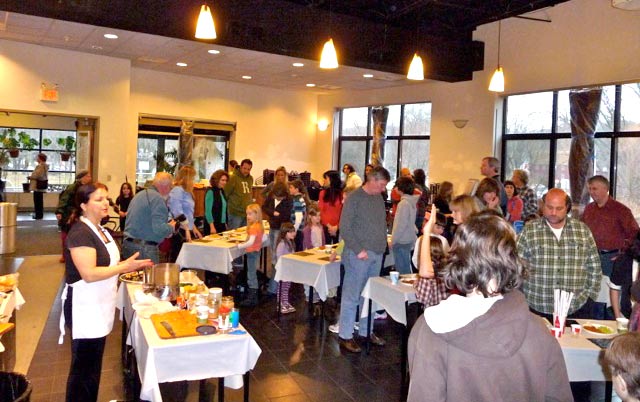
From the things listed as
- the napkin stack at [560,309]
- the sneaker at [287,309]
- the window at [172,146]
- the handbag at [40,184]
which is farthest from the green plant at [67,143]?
the napkin stack at [560,309]

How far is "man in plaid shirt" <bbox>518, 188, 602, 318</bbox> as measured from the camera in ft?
10.9

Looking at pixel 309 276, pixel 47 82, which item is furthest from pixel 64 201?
pixel 309 276

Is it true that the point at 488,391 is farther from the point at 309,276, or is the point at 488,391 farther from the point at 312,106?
the point at 312,106

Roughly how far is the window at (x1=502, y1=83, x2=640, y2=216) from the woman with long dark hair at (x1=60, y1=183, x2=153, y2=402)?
7.55 meters

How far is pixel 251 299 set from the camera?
248 inches

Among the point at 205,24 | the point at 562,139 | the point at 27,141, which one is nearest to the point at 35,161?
the point at 27,141

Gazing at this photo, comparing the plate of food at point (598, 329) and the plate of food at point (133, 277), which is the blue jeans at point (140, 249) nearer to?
the plate of food at point (133, 277)

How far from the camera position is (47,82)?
9219 millimetres

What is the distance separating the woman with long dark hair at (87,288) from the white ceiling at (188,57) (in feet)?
16.9

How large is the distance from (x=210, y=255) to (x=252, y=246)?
497 mm

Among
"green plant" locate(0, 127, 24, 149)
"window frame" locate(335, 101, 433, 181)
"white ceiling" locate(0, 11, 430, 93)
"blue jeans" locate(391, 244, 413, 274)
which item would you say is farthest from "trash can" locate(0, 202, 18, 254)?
"window frame" locate(335, 101, 433, 181)

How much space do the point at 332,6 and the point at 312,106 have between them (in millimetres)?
5525

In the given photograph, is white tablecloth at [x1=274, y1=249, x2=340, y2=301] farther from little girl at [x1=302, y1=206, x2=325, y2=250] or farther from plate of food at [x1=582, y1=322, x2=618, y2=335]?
plate of food at [x1=582, y1=322, x2=618, y2=335]

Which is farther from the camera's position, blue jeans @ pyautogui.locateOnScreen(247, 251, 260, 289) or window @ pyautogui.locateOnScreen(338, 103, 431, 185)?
window @ pyautogui.locateOnScreen(338, 103, 431, 185)
